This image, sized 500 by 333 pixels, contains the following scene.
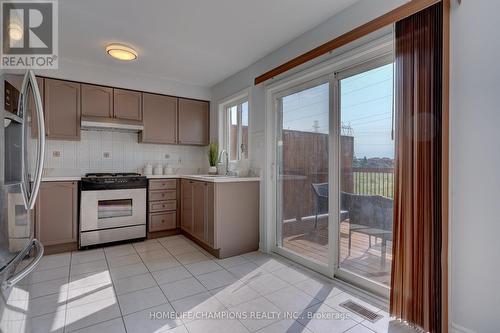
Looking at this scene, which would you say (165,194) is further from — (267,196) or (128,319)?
(128,319)

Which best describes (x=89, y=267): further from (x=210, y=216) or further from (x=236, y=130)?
(x=236, y=130)

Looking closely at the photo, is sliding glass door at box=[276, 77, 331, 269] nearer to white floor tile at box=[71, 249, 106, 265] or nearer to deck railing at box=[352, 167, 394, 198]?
deck railing at box=[352, 167, 394, 198]

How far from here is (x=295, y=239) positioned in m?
2.94

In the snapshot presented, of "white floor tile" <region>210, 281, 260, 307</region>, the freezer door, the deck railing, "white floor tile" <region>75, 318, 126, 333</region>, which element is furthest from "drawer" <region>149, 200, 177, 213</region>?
the deck railing

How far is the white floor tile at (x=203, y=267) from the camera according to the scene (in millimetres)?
2643

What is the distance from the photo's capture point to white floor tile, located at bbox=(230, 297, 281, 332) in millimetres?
1775

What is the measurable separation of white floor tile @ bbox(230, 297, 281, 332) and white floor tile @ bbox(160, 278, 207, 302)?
1.45 feet

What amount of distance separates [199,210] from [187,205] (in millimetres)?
473

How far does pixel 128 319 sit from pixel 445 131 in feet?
8.01

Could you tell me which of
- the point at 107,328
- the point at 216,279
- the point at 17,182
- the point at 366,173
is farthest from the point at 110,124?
the point at 366,173

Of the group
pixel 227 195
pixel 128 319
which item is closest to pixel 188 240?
pixel 227 195

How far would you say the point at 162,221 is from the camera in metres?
3.89

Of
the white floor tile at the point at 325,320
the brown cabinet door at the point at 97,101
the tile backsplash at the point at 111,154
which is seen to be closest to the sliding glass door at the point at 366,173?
the white floor tile at the point at 325,320

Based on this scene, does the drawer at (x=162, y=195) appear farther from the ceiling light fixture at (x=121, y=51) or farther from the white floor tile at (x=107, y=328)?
the white floor tile at (x=107, y=328)
